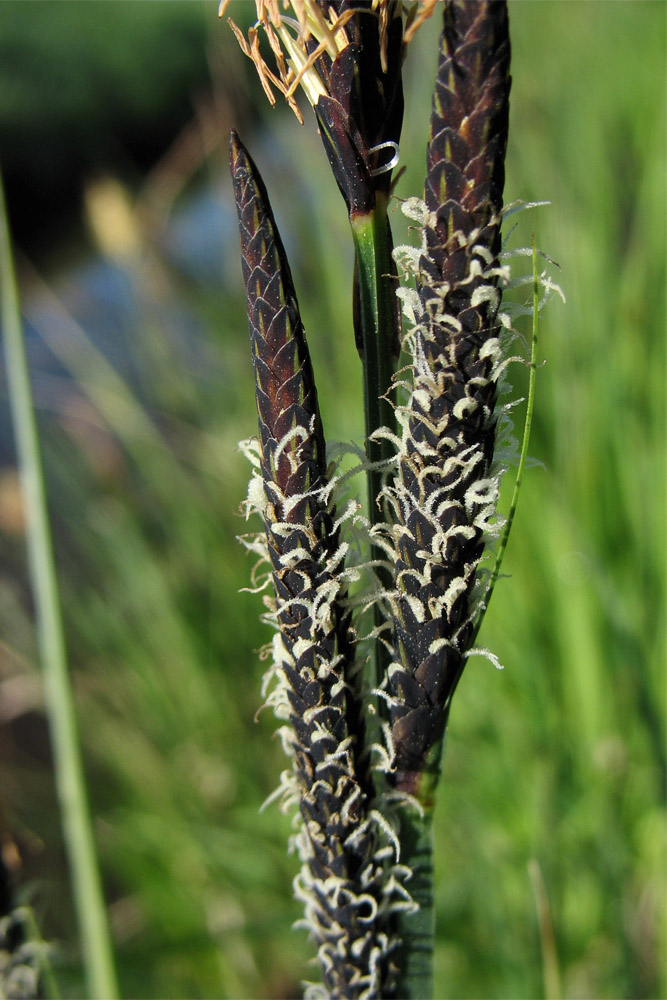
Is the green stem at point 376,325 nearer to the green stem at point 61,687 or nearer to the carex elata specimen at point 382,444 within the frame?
the carex elata specimen at point 382,444

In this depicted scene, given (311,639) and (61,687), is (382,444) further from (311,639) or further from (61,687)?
(61,687)

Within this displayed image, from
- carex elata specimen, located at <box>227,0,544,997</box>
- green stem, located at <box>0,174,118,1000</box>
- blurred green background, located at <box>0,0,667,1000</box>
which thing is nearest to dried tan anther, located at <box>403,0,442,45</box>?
carex elata specimen, located at <box>227,0,544,997</box>

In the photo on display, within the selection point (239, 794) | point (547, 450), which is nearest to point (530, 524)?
point (547, 450)

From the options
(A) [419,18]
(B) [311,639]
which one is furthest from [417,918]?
(A) [419,18]

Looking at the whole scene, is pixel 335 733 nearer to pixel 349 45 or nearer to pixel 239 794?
pixel 349 45

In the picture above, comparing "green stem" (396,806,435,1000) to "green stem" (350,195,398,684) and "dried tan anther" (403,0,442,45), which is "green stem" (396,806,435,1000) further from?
"dried tan anther" (403,0,442,45)

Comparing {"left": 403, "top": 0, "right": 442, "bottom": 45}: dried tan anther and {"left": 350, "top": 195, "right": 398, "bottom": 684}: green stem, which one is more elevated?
{"left": 403, "top": 0, "right": 442, "bottom": 45}: dried tan anther
